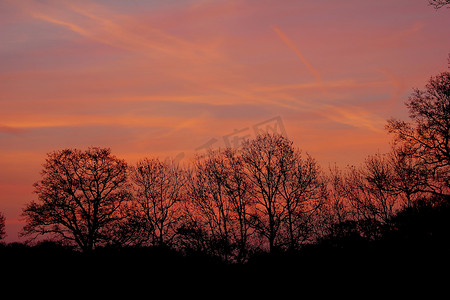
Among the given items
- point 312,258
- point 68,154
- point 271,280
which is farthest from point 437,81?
point 68,154

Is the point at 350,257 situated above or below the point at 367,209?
below

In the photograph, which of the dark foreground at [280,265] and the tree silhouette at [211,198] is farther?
the tree silhouette at [211,198]

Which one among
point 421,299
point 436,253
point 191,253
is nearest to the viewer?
point 421,299

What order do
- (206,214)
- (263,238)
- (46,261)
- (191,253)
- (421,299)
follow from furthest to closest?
(206,214) → (263,238) → (191,253) → (46,261) → (421,299)

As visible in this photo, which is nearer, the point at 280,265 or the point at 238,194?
the point at 280,265

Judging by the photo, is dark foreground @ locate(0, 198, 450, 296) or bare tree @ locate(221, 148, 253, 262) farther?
bare tree @ locate(221, 148, 253, 262)

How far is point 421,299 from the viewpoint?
67.3 feet

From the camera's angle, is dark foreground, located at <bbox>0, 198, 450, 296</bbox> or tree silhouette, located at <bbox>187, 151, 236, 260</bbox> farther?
tree silhouette, located at <bbox>187, 151, 236, 260</bbox>

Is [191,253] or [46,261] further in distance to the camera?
[191,253]

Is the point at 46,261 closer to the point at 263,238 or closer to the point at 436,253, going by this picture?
the point at 263,238

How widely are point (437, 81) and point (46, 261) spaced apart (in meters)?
34.0

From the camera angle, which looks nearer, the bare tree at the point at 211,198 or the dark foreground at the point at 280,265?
the dark foreground at the point at 280,265

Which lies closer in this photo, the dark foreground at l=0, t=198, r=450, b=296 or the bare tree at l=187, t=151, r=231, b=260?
the dark foreground at l=0, t=198, r=450, b=296

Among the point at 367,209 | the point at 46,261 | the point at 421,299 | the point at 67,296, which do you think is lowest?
the point at 421,299
